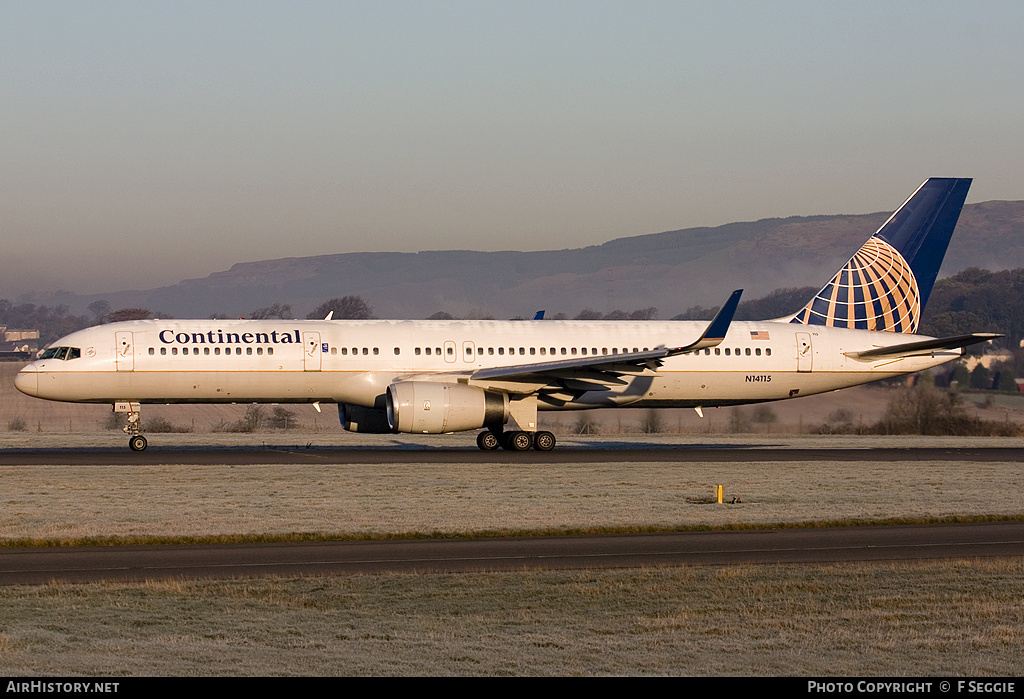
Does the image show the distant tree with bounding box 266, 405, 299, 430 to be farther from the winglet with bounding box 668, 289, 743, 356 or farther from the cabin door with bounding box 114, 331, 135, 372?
the winglet with bounding box 668, 289, 743, 356

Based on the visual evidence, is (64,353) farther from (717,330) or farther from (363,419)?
(717,330)

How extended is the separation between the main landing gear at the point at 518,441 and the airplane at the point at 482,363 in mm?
47

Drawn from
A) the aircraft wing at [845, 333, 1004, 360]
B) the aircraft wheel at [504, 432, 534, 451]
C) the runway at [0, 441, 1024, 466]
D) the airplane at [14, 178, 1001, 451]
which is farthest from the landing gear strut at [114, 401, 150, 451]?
the aircraft wing at [845, 333, 1004, 360]

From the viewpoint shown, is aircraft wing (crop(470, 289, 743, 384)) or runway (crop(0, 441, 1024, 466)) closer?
runway (crop(0, 441, 1024, 466))

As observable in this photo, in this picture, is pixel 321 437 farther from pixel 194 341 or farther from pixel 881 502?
pixel 881 502

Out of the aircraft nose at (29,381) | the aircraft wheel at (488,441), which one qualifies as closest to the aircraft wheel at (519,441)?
the aircraft wheel at (488,441)

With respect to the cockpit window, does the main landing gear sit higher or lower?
lower

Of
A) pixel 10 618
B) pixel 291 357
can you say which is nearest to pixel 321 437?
pixel 291 357

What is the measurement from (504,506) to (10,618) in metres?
12.2

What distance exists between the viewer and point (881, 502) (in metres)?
25.7

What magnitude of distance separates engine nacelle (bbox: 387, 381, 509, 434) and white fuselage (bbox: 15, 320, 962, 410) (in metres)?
1.66

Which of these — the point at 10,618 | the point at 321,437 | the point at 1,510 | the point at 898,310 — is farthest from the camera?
the point at 321,437

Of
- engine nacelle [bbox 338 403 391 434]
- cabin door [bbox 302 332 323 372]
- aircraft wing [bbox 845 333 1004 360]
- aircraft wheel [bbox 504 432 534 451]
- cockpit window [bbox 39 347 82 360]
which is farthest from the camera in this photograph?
aircraft wing [bbox 845 333 1004 360]

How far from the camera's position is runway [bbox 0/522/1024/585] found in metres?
17.0
